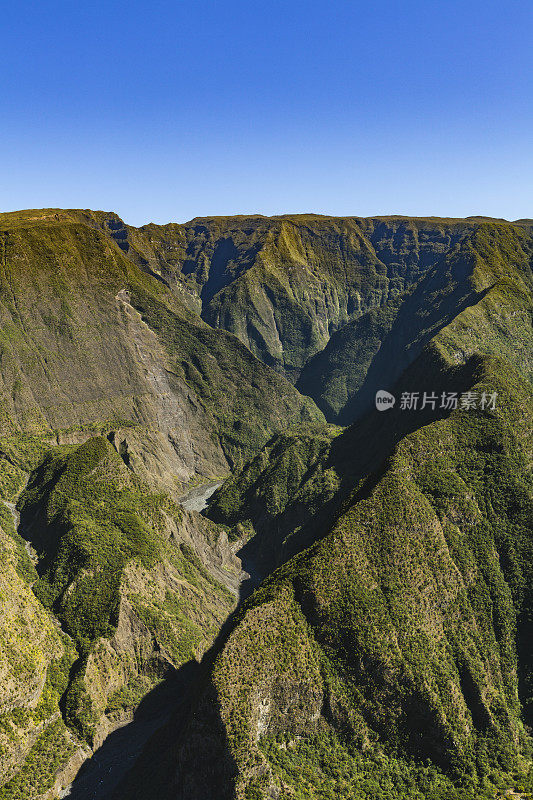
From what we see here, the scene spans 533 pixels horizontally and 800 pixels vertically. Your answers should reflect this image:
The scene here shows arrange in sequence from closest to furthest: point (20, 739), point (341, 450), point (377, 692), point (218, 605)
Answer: point (377, 692)
point (20, 739)
point (218, 605)
point (341, 450)

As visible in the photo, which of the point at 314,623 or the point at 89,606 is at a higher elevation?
the point at 314,623

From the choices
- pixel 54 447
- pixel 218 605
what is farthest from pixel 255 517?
pixel 54 447

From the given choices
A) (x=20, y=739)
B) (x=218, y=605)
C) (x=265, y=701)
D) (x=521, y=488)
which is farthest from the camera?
(x=218, y=605)

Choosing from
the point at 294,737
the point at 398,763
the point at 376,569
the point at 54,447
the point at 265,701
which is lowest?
the point at 398,763

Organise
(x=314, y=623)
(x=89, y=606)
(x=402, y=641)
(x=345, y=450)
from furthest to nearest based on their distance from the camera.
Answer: (x=345, y=450)
(x=89, y=606)
(x=402, y=641)
(x=314, y=623)

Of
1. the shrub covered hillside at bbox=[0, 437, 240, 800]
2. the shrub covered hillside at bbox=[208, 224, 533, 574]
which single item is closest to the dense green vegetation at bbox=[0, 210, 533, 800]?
the shrub covered hillside at bbox=[0, 437, 240, 800]

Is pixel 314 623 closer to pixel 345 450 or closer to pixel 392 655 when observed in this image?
pixel 392 655

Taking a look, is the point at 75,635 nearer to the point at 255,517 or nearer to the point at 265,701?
the point at 265,701

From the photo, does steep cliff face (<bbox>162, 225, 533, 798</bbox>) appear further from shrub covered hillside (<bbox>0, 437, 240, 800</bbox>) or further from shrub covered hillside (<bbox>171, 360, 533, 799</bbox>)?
shrub covered hillside (<bbox>0, 437, 240, 800</bbox>)

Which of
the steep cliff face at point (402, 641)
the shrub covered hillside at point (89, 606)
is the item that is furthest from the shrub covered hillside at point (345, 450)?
the steep cliff face at point (402, 641)

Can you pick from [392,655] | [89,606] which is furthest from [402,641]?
[89,606]

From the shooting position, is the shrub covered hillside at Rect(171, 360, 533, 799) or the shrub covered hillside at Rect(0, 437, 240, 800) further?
the shrub covered hillside at Rect(0, 437, 240, 800)
